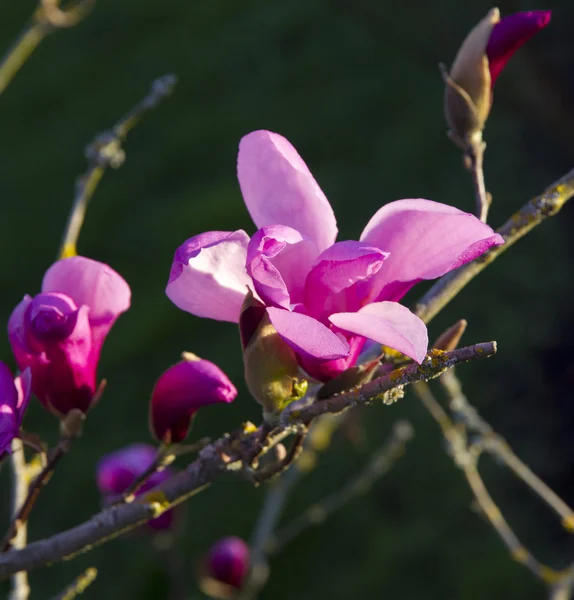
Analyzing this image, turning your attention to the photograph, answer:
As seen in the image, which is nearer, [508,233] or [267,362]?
[267,362]

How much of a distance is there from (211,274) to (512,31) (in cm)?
32

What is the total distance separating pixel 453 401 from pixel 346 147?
209 centimetres

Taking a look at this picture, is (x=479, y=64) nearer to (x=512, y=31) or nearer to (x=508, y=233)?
(x=512, y=31)

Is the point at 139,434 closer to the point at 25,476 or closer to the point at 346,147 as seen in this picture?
the point at 346,147

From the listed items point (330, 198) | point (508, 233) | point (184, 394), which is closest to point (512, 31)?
point (508, 233)

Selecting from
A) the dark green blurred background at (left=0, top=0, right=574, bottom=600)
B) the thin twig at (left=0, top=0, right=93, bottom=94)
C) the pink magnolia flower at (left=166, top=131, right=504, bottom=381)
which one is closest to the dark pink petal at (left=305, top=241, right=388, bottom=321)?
the pink magnolia flower at (left=166, top=131, right=504, bottom=381)

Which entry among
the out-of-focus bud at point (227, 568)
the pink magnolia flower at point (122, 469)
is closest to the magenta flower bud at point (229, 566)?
the out-of-focus bud at point (227, 568)

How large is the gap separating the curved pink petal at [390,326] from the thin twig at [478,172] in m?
0.20

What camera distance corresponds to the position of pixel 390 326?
436 millimetres

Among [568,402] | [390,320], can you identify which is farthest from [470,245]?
[568,402]

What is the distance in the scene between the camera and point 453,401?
34.6 inches

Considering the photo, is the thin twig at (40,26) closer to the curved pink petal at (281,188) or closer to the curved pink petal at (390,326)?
the curved pink petal at (281,188)

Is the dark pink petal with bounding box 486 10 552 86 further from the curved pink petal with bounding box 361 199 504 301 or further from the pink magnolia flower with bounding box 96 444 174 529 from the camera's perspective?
the pink magnolia flower with bounding box 96 444 174 529

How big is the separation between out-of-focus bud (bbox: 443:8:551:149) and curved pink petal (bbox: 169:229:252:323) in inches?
10.1
